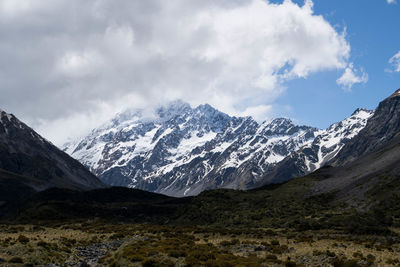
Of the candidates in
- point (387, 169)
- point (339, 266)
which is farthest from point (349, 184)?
point (339, 266)

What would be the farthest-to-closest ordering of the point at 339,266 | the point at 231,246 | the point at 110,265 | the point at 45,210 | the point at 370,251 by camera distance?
the point at 45,210, the point at 231,246, the point at 370,251, the point at 110,265, the point at 339,266

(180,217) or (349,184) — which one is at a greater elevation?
(349,184)

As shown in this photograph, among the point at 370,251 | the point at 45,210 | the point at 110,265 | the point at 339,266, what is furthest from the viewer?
the point at 45,210

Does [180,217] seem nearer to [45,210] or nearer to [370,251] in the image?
[45,210]

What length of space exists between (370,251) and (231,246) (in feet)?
50.3

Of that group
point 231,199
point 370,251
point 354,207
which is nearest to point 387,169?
point 354,207

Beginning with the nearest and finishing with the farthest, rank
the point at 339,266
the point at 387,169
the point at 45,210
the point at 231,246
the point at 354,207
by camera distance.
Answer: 1. the point at 339,266
2. the point at 231,246
3. the point at 354,207
4. the point at 387,169
5. the point at 45,210

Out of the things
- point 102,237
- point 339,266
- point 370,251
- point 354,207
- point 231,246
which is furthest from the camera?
point 354,207

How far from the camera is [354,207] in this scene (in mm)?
83438

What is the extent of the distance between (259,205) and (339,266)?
3064 inches

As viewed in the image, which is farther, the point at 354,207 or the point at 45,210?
the point at 45,210

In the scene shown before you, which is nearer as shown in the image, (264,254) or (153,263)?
(153,263)

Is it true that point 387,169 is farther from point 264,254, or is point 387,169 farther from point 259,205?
point 264,254

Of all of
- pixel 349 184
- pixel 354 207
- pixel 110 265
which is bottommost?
pixel 110 265
